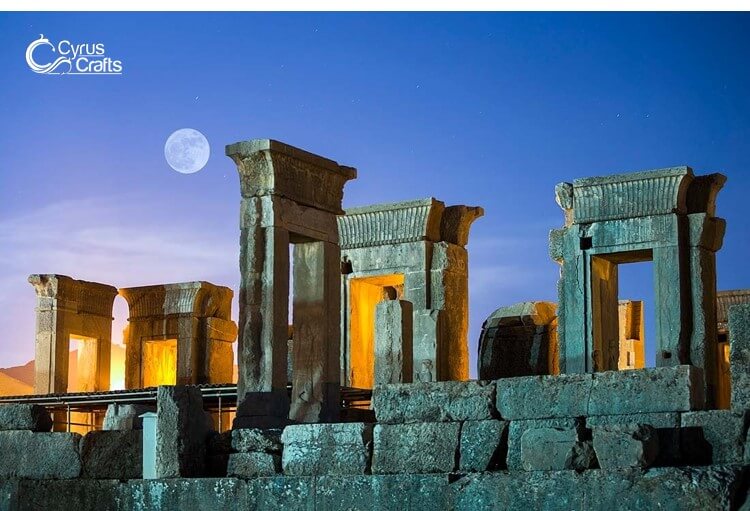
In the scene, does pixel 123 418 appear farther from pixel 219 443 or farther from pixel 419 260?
pixel 419 260

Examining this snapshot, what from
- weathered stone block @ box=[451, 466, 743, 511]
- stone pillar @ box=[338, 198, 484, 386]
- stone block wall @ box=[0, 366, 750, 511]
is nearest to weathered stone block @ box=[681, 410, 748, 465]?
stone block wall @ box=[0, 366, 750, 511]

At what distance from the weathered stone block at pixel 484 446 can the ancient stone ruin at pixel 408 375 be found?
0.6 inches

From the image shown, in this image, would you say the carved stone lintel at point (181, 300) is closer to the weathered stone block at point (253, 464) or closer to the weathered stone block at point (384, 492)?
the weathered stone block at point (253, 464)

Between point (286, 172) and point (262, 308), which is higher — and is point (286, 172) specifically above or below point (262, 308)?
above

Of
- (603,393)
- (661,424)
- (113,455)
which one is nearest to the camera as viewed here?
(661,424)

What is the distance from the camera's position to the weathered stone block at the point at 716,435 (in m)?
9.77

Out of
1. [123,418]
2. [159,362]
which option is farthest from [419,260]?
[123,418]

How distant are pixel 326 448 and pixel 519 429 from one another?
179 cm

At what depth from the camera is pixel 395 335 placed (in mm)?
18047

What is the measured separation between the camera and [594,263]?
19.5 m

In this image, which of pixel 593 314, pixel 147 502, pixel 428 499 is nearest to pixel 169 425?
pixel 147 502

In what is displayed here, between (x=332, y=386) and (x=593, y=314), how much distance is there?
489cm

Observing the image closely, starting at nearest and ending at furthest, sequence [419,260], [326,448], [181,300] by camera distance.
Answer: [326,448] < [419,260] < [181,300]

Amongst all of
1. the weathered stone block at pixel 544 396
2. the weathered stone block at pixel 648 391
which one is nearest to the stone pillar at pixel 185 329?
the weathered stone block at pixel 544 396
